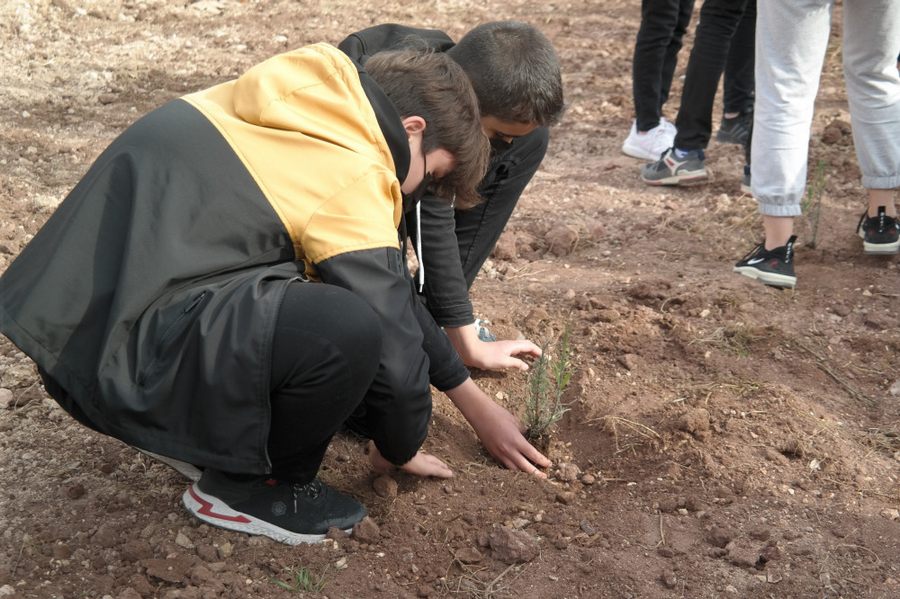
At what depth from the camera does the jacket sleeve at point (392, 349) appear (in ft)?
6.25

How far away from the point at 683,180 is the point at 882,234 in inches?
47.1

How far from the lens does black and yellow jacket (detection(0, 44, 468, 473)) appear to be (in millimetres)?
1838

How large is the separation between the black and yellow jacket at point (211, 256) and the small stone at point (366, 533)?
1.43ft

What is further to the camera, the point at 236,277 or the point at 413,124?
the point at 413,124

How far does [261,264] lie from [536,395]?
0.88 meters

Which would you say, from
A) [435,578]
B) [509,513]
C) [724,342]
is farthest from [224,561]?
[724,342]

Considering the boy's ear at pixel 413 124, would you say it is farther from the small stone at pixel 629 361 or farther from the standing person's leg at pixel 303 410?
the small stone at pixel 629 361

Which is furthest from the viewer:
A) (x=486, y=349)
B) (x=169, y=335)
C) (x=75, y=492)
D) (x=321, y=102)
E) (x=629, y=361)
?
(x=629, y=361)

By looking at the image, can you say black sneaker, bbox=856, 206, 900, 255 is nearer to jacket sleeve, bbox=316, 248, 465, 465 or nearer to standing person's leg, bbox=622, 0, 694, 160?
standing person's leg, bbox=622, 0, 694, 160

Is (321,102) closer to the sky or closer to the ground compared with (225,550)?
closer to the sky

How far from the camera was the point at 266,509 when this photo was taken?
222 centimetres

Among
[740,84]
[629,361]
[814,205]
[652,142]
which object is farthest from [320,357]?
[740,84]

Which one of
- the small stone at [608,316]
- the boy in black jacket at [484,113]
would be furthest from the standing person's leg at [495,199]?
the small stone at [608,316]

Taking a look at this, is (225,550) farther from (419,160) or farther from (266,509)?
(419,160)
